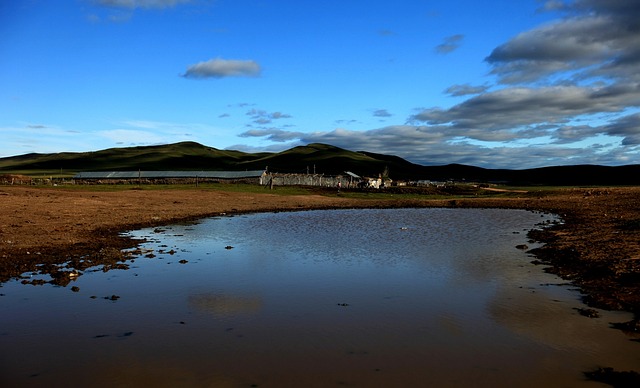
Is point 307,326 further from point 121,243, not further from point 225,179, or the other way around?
point 225,179

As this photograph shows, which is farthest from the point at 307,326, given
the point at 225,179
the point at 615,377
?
the point at 225,179

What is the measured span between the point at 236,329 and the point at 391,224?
29.8 metres

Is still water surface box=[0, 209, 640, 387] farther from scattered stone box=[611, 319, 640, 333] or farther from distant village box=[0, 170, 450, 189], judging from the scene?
distant village box=[0, 170, 450, 189]

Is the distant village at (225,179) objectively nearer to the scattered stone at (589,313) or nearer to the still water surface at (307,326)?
the still water surface at (307,326)

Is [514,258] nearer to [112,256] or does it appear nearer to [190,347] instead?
[190,347]

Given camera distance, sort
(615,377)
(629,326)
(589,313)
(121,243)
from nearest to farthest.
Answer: (615,377) → (629,326) → (589,313) → (121,243)

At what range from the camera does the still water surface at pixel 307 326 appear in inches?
382

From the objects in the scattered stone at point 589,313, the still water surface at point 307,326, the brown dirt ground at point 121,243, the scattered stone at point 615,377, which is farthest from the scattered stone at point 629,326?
the scattered stone at point 615,377

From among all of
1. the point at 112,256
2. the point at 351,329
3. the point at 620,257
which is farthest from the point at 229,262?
the point at 620,257

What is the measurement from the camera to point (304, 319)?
1330cm

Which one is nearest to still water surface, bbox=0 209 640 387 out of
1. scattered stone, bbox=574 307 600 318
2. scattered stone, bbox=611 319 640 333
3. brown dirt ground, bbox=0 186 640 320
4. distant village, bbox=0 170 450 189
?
scattered stone, bbox=574 307 600 318

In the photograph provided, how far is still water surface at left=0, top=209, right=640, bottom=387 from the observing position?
970cm

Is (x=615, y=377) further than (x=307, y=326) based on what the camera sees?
No

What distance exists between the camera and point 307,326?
1267 centimetres
